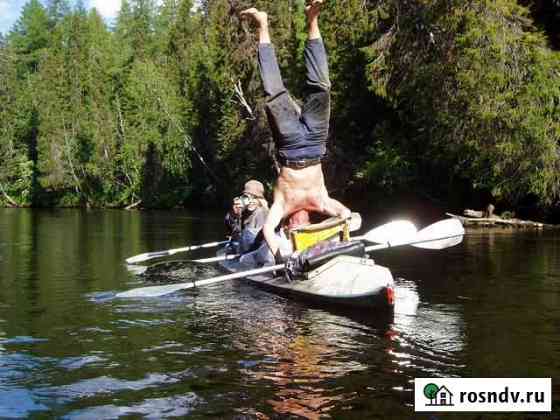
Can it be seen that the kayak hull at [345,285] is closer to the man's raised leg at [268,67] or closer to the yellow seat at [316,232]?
the yellow seat at [316,232]

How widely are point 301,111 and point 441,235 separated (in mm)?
2655

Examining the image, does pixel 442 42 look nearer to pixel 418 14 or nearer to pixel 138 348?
pixel 418 14

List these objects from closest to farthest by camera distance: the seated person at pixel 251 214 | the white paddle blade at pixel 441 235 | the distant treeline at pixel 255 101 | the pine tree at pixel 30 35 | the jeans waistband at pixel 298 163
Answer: the jeans waistband at pixel 298 163, the white paddle blade at pixel 441 235, the seated person at pixel 251 214, the distant treeline at pixel 255 101, the pine tree at pixel 30 35

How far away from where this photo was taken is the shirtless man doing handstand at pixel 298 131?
8.90 meters

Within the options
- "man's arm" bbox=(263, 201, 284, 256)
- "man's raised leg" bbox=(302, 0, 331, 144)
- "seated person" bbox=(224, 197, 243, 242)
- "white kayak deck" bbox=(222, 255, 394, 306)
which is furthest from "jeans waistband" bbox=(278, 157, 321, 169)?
"seated person" bbox=(224, 197, 243, 242)

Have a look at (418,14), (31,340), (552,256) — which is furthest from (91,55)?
(31,340)

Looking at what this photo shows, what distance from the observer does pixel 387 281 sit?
8031 mm

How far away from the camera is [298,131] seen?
29.3 feet

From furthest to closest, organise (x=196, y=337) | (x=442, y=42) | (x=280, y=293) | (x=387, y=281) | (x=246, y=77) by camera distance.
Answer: (x=246, y=77) < (x=442, y=42) < (x=280, y=293) < (x=387, y=281) < (x=196, y=337)

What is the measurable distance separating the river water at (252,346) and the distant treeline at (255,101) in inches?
492

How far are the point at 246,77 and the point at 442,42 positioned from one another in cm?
1909

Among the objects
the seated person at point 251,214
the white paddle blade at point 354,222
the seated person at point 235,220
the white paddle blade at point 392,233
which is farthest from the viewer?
the seated person at point 235,220

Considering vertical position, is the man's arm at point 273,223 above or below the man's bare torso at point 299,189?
below

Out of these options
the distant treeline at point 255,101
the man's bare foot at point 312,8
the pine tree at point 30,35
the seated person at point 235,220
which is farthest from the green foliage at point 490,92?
the pine tree at point 30,35
